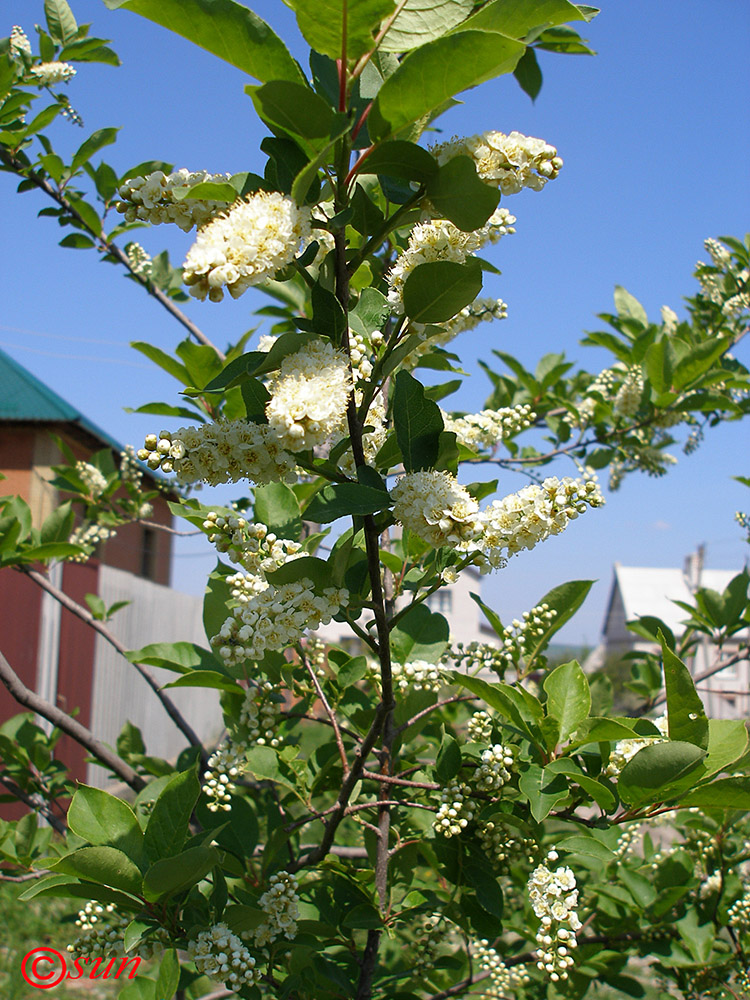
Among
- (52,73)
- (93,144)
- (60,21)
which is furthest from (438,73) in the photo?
(60,21)

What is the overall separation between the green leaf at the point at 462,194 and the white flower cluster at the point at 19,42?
2390 millimetres

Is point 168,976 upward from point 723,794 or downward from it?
downward

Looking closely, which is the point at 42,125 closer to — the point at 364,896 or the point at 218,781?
the point at 218,781

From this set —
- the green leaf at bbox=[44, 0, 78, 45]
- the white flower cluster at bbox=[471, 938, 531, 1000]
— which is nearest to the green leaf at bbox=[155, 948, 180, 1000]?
the white flower cluster at bbox=[471, 938, 531, 1000]

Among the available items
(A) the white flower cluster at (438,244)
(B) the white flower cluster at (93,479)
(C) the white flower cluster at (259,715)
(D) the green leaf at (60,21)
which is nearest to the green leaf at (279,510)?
(C) the white flower cluster at (259,715)

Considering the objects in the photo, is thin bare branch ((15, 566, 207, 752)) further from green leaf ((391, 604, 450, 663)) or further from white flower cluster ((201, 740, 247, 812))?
green leaf ((391, 604, 450, 663))

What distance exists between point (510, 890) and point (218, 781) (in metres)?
1.04

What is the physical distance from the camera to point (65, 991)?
13.4 ft

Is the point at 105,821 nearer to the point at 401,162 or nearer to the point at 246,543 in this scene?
the point at 246,543

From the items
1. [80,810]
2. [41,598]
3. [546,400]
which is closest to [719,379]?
[546,400]

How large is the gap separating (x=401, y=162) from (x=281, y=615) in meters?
0.60

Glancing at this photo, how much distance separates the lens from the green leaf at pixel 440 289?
90 centimetres

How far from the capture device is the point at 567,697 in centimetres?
131

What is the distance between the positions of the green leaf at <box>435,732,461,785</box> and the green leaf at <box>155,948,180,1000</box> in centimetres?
52
